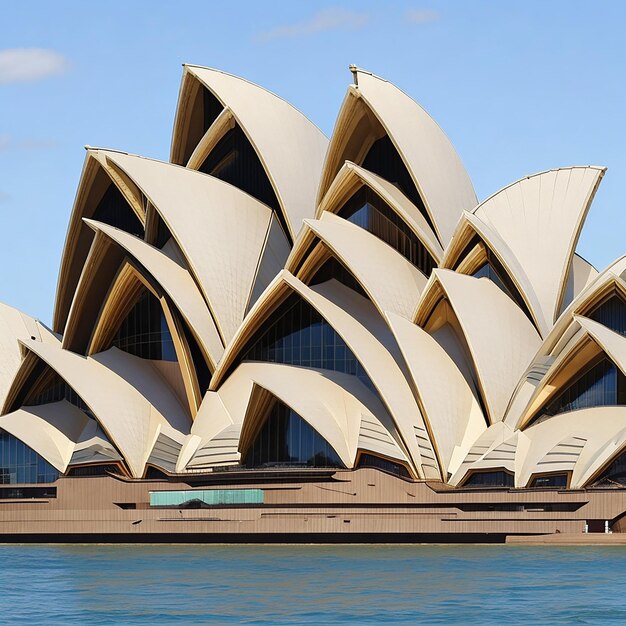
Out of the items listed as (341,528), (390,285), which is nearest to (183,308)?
(390,285)

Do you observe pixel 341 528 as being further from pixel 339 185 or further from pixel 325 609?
pixel 325 609

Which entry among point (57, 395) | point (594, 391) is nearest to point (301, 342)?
point (57, 395)

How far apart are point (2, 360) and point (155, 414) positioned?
936 cm

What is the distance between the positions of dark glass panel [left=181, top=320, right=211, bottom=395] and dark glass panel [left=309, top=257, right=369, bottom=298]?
5.36 meters

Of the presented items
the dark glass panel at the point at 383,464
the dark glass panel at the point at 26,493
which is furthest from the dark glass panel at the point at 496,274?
the dark glass panel at the point at 26,493

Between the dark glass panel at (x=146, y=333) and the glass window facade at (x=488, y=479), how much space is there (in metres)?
15.4

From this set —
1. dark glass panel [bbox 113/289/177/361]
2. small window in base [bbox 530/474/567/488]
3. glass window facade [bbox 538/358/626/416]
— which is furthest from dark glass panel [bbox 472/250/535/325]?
dark glass panel [bbox 113/289/177/361]

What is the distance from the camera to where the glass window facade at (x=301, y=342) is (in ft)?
185

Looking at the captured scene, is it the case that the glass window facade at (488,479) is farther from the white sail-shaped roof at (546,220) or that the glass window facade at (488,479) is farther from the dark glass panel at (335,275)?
the dark glass panel at (335,275)

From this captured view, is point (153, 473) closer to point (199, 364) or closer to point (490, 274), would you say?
point (199, 364)

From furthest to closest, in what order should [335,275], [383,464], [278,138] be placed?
[278,138] < [335,275] < [383,464]

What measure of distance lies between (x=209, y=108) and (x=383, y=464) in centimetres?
2008

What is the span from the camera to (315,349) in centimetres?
5684

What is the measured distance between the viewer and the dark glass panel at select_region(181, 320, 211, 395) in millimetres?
58750
